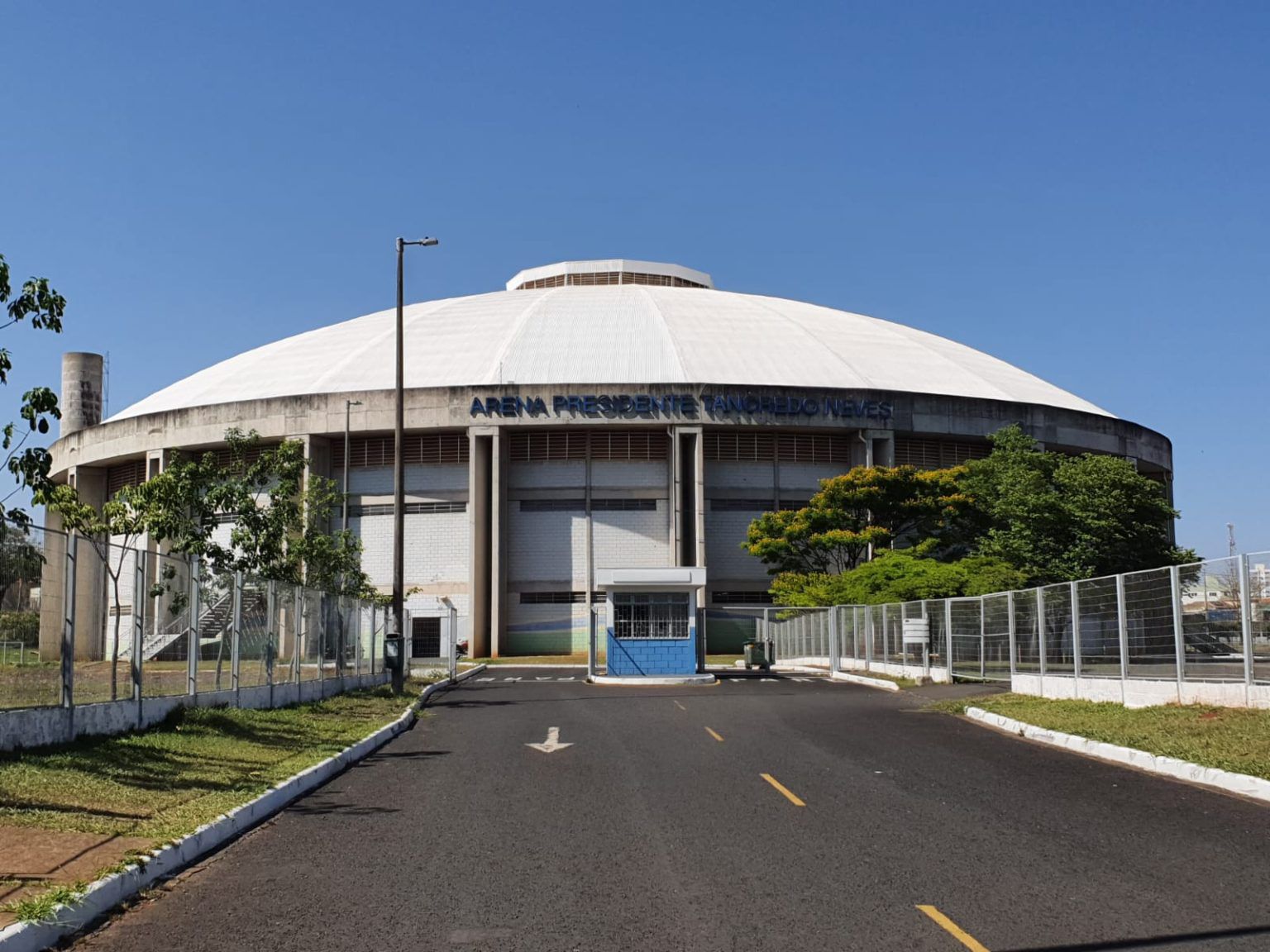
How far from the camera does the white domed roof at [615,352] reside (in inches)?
2517

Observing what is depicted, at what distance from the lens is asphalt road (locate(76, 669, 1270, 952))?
24.0ft

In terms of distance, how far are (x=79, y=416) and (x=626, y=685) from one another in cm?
5747

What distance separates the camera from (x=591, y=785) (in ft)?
45.0

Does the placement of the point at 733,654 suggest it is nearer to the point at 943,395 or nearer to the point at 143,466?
the point at 943,395

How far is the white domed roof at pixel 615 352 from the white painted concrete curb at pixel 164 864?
4913cm

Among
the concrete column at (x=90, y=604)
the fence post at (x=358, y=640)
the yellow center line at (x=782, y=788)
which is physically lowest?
the yellow center line at (x=782, y=788)

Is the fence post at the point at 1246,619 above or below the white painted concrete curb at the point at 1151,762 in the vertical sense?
above

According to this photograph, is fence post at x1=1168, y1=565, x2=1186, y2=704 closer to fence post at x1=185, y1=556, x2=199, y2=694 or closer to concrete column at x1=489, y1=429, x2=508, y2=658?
fence post at x1=185, y1=556, x2=199, y2=694

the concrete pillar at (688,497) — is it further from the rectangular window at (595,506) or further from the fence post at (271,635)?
the fence post at (271,635)

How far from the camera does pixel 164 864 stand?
9.16m

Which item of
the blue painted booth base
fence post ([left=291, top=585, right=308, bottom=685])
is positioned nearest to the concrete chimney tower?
the blue painted booth base

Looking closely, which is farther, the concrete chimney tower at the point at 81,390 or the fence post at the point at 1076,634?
the concrete chimney tower at the point at 81,390

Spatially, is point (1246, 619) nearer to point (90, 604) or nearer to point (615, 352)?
point (90, 604)

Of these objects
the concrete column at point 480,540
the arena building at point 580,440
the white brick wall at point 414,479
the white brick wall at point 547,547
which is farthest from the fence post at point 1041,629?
the white brick wall at point 414,479
